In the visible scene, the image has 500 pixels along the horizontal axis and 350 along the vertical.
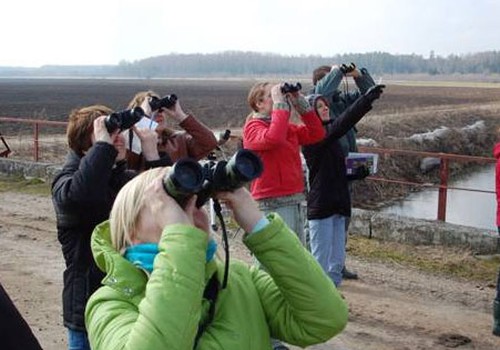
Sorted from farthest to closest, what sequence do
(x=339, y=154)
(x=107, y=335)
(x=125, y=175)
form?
(x=339, y=154)
(x=125, y=175)
(x=107, y=335)

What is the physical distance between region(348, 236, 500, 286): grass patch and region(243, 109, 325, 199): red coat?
8.00ft

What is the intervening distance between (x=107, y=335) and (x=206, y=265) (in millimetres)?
328

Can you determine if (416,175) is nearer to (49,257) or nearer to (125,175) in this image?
(49,257)

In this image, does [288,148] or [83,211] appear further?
[288,148]

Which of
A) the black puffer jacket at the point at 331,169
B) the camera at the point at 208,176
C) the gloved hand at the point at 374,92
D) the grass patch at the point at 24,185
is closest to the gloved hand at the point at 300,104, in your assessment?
the black puffer jacket at the point at 331,169

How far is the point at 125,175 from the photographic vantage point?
3260mm

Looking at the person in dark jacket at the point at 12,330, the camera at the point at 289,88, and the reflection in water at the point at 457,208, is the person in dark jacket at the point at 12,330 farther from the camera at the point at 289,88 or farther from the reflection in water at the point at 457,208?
the reflection in water at the point at 457,208

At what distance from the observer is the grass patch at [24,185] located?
1058 centimetres

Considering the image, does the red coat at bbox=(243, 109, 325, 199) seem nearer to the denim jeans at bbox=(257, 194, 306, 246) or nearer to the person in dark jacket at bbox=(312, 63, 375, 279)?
the denim jeans at bbox=(257, 194, 306, 246)

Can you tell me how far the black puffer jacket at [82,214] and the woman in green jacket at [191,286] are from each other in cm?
87

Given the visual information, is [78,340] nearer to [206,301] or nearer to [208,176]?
[206,301]

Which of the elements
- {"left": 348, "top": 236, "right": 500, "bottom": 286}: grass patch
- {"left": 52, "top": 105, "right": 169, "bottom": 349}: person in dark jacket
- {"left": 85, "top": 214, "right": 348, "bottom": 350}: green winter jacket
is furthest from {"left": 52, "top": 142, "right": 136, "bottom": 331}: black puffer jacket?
{"left": 348, "top": 236, "right": 500, "bottom": 286}: grass patch

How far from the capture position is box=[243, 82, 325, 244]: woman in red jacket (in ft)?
14.5

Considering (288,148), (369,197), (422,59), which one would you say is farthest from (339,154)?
(422,59)
